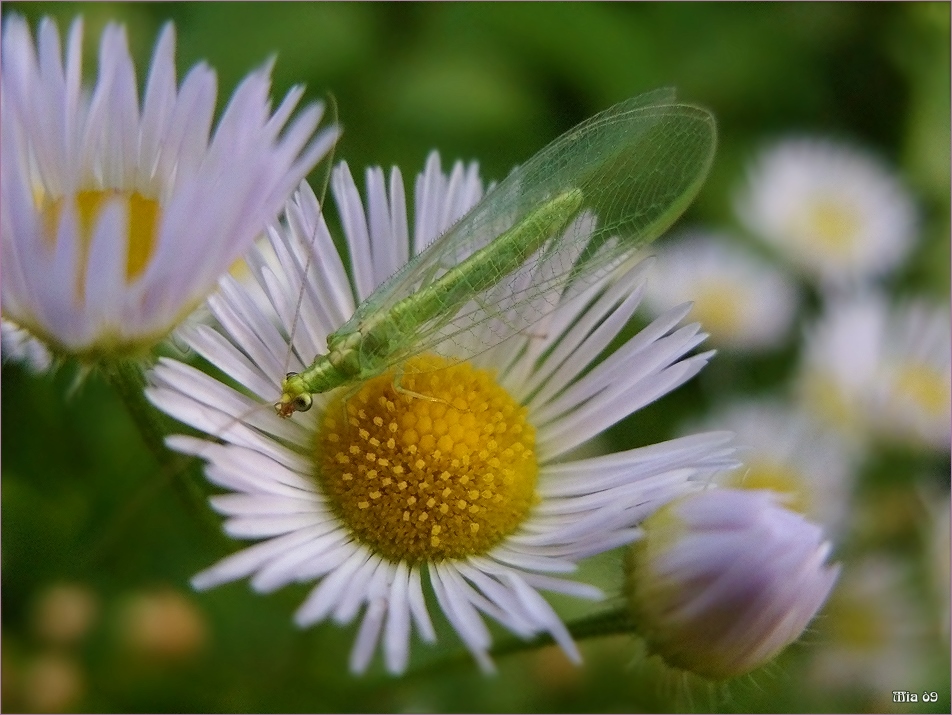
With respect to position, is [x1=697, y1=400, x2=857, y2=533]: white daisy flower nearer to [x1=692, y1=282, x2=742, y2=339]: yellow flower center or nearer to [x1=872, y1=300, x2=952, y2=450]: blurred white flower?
[x1=872, y1=300, x2=952, y2=450]: blurred white flower

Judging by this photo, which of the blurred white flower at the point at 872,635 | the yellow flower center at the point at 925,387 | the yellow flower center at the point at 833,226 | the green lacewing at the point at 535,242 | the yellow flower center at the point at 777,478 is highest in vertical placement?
the yellow flower center at the point at 833,226

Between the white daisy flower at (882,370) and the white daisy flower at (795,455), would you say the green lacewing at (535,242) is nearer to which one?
the white daisy flower at (795,455)

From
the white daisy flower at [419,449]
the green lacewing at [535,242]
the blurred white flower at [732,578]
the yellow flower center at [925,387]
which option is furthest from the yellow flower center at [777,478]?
the blurred white flower at [732,578]

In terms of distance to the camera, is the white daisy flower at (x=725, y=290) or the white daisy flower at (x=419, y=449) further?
the white daisy flower at (x=725, y=290)

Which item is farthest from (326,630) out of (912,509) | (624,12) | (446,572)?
(624,12)

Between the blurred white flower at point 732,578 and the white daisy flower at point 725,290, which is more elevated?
the white daisy flower at point 725,290

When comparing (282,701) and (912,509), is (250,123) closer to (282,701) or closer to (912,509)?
(282,701)
